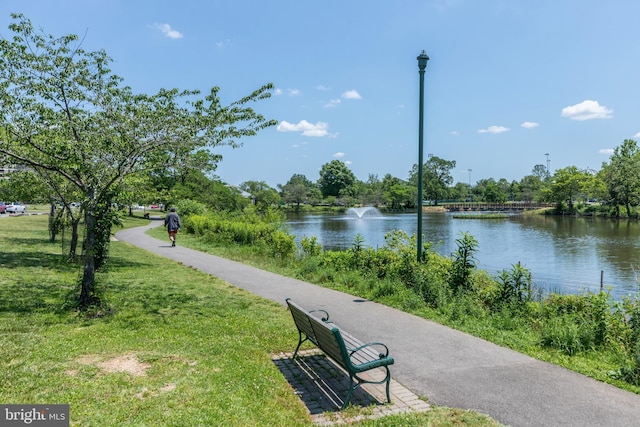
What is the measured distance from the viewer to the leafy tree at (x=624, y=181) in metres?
67.6

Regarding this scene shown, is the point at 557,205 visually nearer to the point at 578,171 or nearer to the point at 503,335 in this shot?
the point at 578,171

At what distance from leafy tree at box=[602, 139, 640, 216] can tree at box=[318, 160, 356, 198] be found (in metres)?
75.3

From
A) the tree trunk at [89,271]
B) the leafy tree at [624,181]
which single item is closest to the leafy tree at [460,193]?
the leafy tree at [624,181]

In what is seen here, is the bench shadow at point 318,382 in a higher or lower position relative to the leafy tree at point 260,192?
lower

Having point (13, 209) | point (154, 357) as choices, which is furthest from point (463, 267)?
point (13, 209)

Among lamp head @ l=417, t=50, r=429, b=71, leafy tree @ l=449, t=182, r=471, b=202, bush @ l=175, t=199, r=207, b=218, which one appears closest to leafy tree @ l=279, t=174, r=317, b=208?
leafy tree @ l=449, t=182, r=471, b=202

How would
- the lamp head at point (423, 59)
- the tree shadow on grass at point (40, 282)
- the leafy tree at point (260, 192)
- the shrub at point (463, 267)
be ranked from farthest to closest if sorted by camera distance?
the leafy tree at point (260, 192)
the lamp head at point (423, 59)
the shrub at point (463, 267)
the tree shadow on grass at point (40, 282)

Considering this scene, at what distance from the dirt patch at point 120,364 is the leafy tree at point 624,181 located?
7851 cm

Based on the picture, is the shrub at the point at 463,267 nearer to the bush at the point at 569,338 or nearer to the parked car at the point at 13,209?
the bush at the point at 569,338

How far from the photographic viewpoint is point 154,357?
556 centimetres

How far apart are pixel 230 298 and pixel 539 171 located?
155 meters

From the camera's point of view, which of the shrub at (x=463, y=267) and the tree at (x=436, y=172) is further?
the tree at (x=436, y=172)

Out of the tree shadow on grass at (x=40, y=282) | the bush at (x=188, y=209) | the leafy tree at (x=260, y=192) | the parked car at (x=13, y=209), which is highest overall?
the leafy tree at (x=260, y=192)

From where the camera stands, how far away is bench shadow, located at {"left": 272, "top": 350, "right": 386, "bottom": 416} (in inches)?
180
